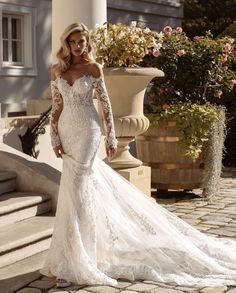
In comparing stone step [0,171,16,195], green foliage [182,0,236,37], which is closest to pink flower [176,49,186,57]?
stone step [0,171,16,195]

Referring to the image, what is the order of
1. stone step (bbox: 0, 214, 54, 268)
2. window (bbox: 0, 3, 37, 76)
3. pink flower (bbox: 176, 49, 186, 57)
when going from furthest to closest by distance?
1. window (bbox: 0, 3, 37, 76)
2. pink flower (bbox: 176, 49, 186, 57)
3. stone step (bbox: 0, 214, 54, 268)

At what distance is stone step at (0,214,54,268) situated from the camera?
17.5 feet

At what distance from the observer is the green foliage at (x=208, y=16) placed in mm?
21094

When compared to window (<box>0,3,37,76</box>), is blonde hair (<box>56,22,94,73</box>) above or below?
below

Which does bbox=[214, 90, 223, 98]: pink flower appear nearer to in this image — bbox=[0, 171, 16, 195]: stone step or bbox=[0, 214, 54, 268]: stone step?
bbox=[0, 171, 16, 195]: stone step

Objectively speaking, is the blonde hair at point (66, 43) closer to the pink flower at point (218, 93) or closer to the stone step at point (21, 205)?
the stone step at point (21, 205)

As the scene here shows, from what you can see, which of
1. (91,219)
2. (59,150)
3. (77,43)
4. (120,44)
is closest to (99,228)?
(91,219)

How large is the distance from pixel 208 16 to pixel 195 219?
1539 cm

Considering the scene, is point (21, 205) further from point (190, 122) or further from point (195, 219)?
point (190, 122)

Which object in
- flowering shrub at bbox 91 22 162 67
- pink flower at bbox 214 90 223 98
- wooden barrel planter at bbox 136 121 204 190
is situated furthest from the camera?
pink flower at bbox 214 90 223 98

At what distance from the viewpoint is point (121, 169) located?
7902mm

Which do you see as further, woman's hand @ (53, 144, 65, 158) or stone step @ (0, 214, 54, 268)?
stone step @ (0, 214, 54, 268)

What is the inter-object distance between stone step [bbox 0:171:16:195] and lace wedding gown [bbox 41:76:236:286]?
1537mm

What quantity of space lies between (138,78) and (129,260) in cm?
303
